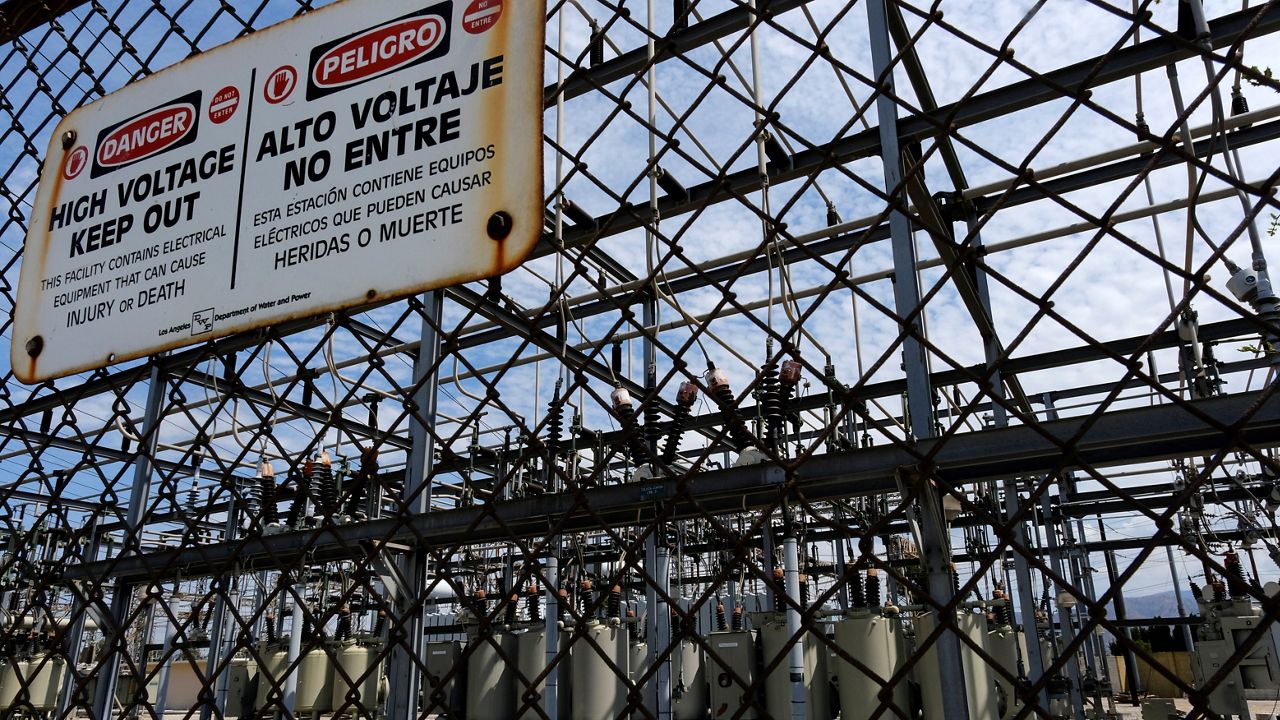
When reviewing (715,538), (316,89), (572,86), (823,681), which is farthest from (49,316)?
(715,538)

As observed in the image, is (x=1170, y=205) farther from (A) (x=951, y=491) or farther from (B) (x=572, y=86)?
(A) (x=951, y=491)

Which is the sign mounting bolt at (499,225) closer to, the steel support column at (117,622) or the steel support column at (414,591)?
the steel support column at (414,591)

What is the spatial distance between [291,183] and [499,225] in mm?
617

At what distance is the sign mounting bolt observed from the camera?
1.76 m

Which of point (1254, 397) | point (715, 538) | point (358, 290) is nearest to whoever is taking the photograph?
point (1254, 397)

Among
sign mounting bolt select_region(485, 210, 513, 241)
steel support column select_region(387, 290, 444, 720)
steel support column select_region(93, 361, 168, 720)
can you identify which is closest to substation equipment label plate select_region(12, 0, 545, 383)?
sign mounting bolt select_region(485, 210, 513, 241)

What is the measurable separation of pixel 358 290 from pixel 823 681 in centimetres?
687

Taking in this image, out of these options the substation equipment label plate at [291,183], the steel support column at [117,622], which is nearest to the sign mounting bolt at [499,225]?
the substation equipment label plate at [291,183]

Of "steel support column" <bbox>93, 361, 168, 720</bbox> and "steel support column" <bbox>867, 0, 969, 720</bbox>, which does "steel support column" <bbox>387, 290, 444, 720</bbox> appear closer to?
"steel support column" <bbox>93, 361, 168, 720</bbox>

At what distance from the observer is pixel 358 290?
188 centimetres

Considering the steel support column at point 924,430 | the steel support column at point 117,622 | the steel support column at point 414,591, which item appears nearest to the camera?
the steel support column at point 924,430

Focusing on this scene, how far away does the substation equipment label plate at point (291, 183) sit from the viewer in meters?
1.83

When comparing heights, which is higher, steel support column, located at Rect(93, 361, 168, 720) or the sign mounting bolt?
the sign mounting bolt

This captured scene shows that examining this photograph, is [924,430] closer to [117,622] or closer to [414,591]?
[414,591]
